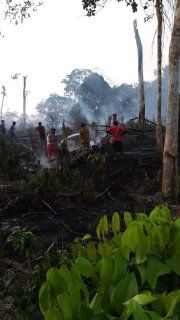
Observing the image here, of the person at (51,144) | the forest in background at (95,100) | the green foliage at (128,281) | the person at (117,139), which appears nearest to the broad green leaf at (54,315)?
the green foliage at (128,281)

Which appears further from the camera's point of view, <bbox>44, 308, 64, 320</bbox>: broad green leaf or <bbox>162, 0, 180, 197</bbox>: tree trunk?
<bbox>162, 0, 180, 197</bbox>: tree trunk


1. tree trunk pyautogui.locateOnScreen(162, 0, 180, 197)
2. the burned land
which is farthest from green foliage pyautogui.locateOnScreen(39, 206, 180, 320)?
tree trunk pyautogui.locateOnScreen(162, 0, 180, 197)

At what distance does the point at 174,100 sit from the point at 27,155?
9.84 m

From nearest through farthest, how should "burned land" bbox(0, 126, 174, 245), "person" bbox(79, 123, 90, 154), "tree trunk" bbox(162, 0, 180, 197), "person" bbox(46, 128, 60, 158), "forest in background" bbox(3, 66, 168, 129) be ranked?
"burned land" bbox(0, 126, 174, 245)
"tree trunk" bbox(162, 0, 180, 197)
"person" bbox(46, 128, 60, 158)
"person" bbox(79, 123, 90, 154)
"forest in background" bbox(3, 66, 168, 129)

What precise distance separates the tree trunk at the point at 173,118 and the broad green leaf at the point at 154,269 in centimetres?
751

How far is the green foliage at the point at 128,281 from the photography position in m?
0.90

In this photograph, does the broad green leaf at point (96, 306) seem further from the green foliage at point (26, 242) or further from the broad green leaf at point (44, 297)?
the green foliage at point (26, 242)

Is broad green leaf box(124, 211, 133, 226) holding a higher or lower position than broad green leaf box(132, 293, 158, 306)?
higher

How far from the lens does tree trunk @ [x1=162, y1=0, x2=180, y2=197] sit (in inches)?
319

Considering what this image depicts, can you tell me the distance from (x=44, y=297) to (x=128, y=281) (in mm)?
218

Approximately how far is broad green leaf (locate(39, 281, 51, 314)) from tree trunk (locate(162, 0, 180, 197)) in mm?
7638

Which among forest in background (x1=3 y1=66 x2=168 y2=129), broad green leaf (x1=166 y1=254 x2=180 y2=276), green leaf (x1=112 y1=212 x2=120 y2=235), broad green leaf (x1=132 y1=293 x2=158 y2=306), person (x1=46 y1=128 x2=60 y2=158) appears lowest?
broad green leaf (x1=132 y1=293 x2=158 y2=306)

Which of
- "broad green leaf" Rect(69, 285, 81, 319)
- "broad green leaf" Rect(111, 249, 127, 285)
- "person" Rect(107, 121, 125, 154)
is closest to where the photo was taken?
"broad green leaf" Rect(69, 285, 81, 319)

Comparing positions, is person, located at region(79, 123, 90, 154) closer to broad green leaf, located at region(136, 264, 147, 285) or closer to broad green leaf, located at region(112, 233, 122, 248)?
broad green leaf, located at region(112, 233, 122, 248)
